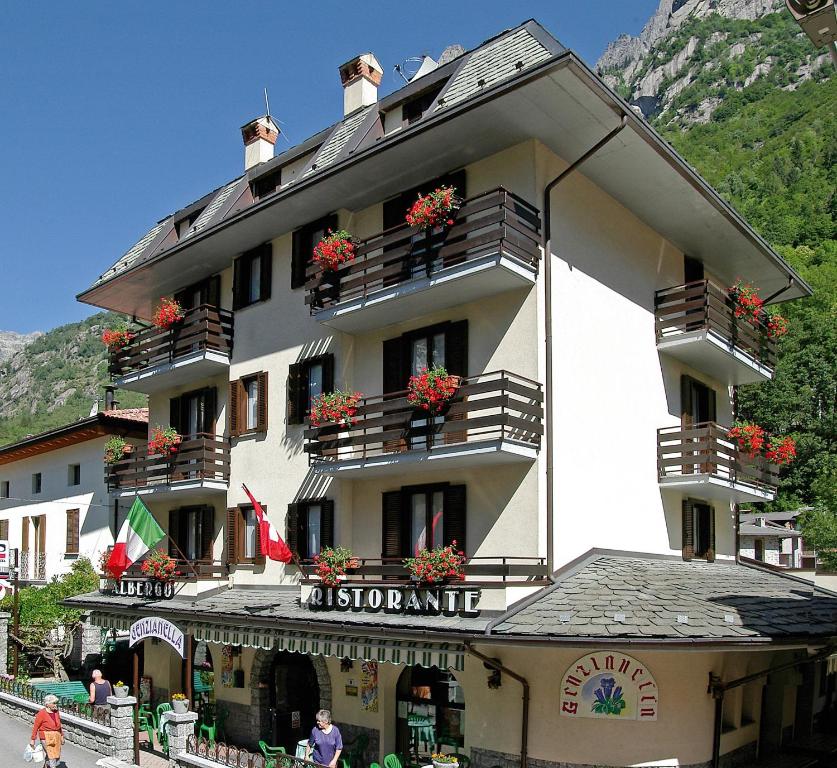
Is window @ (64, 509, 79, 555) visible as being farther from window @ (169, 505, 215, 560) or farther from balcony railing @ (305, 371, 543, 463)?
balcony railing @ (305, 371, 543, 463)

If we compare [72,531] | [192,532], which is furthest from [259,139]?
[72,531]

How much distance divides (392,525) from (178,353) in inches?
368

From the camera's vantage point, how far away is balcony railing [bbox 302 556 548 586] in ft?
57.2

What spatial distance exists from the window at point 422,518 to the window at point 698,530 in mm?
6706

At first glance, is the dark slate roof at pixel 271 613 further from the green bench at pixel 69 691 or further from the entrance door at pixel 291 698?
the green bench at pixel 69 691

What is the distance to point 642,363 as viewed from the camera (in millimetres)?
21953

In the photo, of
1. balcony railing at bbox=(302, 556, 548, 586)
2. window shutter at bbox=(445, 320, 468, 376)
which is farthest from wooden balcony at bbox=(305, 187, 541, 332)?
balcony railing at bbox=(302, 556, 548, 586)

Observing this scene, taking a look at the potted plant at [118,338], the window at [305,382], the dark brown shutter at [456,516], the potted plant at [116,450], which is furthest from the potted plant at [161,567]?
the dark brown shutter at [456,516]

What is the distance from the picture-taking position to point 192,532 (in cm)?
2672

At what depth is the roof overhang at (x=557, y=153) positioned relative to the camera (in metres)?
17.3

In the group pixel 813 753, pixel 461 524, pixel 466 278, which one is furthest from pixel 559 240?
pixel 813 753

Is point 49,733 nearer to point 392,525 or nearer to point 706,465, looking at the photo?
point 392,525

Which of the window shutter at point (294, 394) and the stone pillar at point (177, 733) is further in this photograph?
the window shutter at point (294, 394)

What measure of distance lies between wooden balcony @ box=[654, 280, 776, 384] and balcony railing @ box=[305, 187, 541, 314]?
533 centimetres
